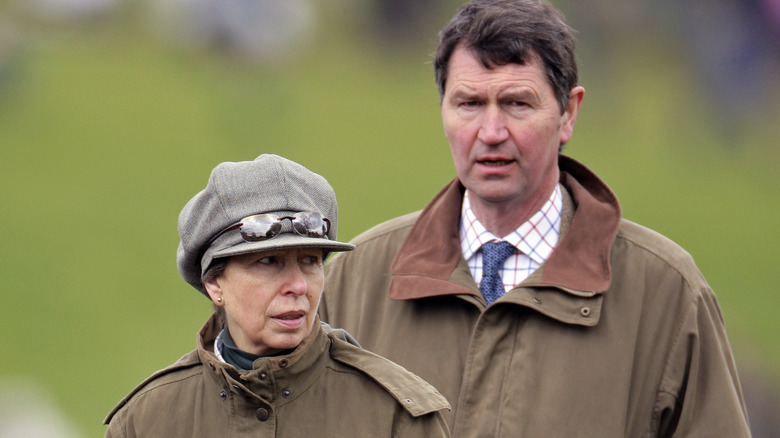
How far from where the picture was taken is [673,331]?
286 centimetres

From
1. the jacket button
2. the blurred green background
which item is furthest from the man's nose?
the blurred green background

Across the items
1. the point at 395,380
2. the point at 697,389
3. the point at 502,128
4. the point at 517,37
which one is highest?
the point at 517,37

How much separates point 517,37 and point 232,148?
14.7 feet

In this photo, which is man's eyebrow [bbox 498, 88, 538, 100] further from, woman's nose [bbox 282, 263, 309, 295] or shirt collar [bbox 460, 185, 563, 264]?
woman's nose [bbox 282, 263, 309, 295]

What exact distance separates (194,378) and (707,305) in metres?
1.29

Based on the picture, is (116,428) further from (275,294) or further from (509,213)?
(509,213)

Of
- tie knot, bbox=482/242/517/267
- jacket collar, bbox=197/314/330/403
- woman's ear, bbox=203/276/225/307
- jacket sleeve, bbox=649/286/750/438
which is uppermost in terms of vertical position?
tie knot, bbox=482/242/517/267

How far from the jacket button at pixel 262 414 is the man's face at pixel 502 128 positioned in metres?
0.96

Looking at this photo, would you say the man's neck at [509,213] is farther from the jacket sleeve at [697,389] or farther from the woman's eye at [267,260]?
the woman's eye at [267,260]

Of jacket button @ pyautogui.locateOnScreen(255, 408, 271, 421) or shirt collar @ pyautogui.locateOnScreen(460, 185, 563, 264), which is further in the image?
shirt collar @ pyautogui.locateOnScreen(460, 185, 563, 264)

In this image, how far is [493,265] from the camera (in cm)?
302

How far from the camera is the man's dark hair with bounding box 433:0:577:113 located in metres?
2.97

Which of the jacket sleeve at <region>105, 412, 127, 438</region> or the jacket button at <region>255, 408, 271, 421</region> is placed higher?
the jacket button at <region>255, 408, 271, 421</region>

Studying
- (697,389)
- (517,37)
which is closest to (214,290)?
(517,37)
